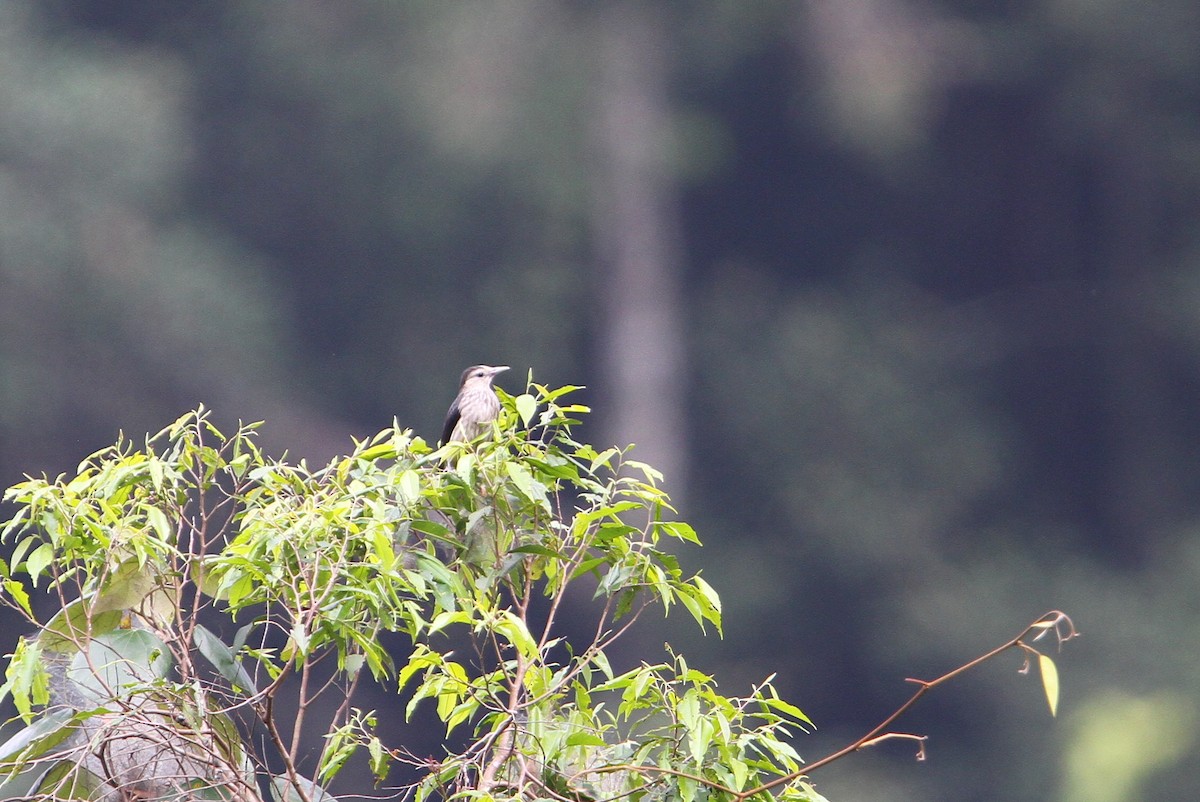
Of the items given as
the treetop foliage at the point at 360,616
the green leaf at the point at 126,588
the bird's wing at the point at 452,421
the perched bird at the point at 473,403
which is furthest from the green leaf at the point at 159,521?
the bird's wing at the point at 452,421

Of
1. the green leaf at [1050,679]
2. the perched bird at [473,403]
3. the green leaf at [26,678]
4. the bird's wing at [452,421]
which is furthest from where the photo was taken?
the bird's wing at [452,421]

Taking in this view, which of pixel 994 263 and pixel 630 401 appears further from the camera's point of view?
pixel 994 263

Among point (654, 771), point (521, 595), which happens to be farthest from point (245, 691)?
point (654, 771)

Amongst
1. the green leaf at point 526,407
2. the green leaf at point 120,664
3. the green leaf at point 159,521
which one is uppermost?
the green leaf at point 526,407

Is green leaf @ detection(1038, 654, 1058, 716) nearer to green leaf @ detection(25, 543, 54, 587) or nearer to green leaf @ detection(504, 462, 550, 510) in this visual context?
green leaf @ detection(504, 462, 550, 510)

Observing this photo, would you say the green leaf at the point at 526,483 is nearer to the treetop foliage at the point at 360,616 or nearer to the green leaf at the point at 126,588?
the treetop foliage at the point at 360,616

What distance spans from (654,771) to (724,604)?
317 inches

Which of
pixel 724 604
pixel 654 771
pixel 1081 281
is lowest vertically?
pixel 654 771

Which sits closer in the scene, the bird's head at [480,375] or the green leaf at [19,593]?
the green leaf at [19,593]

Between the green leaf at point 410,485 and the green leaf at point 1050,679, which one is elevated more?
the green leaf at point 410,485

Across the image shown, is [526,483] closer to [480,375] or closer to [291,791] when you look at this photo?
[291,791]

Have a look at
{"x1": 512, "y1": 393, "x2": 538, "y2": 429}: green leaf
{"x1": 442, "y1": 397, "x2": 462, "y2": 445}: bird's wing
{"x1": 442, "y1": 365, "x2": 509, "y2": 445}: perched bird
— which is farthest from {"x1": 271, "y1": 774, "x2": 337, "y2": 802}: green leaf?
{"x1": 442, "y1": 397, "x2": 462, "y2": 445}: bird's wing

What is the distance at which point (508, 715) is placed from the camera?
5.95 feet

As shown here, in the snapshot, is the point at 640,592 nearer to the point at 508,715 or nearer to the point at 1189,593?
the point at 508,715
